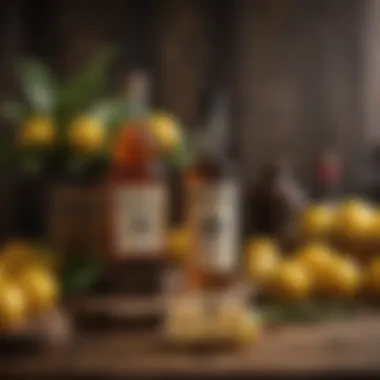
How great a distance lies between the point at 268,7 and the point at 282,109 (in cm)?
18

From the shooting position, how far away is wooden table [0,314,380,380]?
987mm

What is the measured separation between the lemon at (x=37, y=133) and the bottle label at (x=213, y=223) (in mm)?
213

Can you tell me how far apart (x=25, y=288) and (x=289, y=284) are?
0.35m

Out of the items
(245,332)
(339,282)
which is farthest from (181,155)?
(245,332)

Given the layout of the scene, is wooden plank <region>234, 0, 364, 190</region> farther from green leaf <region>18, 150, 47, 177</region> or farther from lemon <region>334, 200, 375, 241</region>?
green leaf <region>18, 150, 47, 177</region>

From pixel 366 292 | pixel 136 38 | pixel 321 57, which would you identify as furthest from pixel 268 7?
pixel 366 292

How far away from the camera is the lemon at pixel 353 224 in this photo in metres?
1.39

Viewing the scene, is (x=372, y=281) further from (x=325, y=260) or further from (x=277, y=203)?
(x=277, y=203)

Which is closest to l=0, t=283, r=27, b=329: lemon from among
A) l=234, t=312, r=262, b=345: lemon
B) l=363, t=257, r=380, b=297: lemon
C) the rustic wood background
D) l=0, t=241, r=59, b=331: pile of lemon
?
l=0, t=241, r=59, b=331: pile of lemon

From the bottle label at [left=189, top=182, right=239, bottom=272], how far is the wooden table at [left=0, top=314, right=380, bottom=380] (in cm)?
18

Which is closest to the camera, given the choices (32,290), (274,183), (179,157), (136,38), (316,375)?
(316,375)

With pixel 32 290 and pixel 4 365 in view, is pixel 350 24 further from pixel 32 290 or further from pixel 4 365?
pixel 4 365

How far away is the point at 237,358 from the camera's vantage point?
3.35ft

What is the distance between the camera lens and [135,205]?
1.21m
